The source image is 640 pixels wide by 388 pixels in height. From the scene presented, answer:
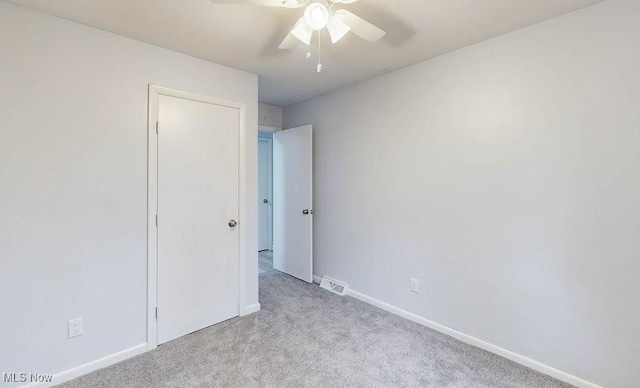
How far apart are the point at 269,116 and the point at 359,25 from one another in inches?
108

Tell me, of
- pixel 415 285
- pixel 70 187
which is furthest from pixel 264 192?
pixel 70 187

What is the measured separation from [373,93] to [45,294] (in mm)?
3099

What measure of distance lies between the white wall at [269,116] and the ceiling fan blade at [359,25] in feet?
8.61

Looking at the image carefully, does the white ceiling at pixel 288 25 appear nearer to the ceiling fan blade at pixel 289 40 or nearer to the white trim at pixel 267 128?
the ceiling fan blade at pixel 289 40

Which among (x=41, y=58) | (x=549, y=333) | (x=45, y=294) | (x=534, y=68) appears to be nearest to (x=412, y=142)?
(x=534, y=68)

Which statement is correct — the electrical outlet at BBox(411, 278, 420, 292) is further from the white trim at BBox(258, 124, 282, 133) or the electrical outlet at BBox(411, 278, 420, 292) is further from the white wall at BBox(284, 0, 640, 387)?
the white trim at BBox(258, 124, 282, 133)

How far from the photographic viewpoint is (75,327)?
1977 mm

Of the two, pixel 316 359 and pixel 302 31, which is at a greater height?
pixel 302 31

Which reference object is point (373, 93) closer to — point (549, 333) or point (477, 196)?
point (477, 196)

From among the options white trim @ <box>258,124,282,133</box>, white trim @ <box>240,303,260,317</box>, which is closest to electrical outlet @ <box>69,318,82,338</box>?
white trim @ <box>240,303,260,317</box>

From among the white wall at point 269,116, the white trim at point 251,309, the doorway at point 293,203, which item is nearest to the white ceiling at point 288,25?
the doorway at point 293,203

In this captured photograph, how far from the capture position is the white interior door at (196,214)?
2.37 m

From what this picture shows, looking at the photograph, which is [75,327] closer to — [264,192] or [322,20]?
[322,20]

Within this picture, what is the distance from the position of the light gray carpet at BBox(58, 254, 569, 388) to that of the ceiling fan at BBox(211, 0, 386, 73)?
1982 millimetres
